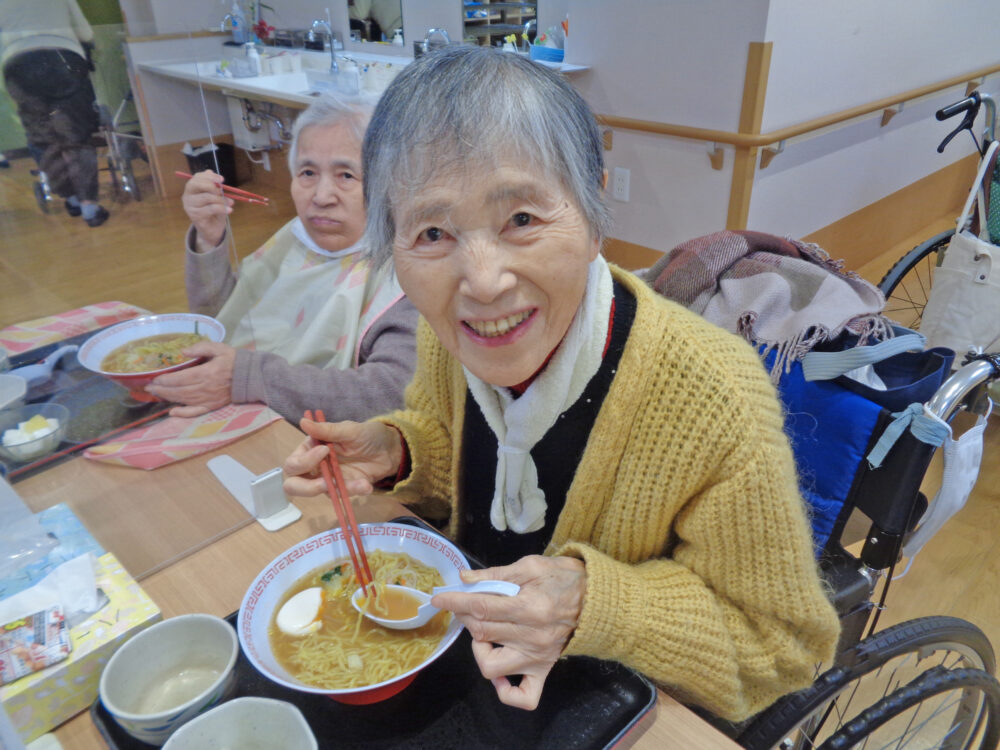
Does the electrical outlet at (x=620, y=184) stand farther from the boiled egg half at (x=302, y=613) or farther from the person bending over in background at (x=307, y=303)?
the boiled egg half at (x=302, y=613)

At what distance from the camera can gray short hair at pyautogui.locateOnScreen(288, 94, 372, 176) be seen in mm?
1587

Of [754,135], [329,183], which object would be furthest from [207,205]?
[754,135]

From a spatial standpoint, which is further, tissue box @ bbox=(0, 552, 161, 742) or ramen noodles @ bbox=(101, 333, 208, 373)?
ramen noodles @ bbox=(101, 333, 208, 373)

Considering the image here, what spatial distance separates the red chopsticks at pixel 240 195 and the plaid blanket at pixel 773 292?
86 centimetres

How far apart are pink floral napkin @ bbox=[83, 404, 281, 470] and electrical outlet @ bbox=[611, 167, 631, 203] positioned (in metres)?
2.50

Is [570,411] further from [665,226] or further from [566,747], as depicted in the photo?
[665,226]

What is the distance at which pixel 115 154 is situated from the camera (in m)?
1.08

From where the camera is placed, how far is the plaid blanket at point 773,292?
1.09 meters

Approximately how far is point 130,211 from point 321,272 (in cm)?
68

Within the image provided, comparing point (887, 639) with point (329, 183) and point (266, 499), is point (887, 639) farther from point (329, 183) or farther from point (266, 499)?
point (329, 183)

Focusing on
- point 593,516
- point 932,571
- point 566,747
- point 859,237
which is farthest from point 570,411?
point 859,237

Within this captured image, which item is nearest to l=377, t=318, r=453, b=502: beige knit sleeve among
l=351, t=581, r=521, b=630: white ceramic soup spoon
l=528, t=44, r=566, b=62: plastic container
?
l=351, t=581, r=521, b=630: white ceramic soup spoon

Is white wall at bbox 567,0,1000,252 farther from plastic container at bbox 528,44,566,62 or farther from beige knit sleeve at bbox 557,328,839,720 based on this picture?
beige knit sleeve at bbox 557,328,839,720

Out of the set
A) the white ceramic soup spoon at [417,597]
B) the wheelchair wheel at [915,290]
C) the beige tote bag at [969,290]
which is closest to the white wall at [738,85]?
the wheelchair wheel at [915,290]
